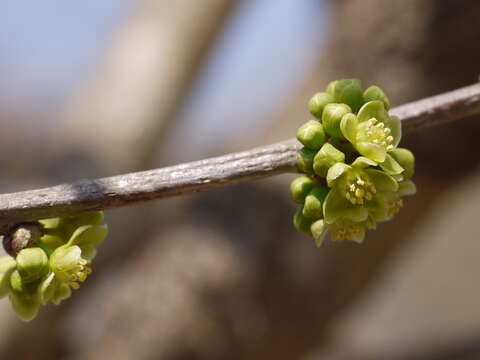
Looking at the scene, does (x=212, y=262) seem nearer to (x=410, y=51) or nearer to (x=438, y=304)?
(x=410, y=51)


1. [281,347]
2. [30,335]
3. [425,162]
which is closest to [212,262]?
[281,347]

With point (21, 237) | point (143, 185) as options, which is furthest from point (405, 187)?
point (21, 237)

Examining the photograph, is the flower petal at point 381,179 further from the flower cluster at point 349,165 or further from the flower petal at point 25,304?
the flower petal at point 25,304

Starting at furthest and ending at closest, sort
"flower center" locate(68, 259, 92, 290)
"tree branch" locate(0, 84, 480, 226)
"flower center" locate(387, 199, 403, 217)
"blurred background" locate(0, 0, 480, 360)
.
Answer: "blurred background" locate(0, 0, 480, 360)
"flower center" locate(387, 199, 403, 217)
"flower center" locate(68, 259, 92, 290)
"tree branch" locate(0, 84, 480, 226)

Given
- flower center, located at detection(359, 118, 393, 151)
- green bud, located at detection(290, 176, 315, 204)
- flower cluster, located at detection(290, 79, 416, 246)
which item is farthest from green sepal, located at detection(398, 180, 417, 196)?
green bud, located at detection(290, 176, 315, 204)

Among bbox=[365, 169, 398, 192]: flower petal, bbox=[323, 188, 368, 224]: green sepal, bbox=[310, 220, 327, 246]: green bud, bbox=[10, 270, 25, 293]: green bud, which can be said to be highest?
bbox=[365, 169, 398, 192]: flower petal

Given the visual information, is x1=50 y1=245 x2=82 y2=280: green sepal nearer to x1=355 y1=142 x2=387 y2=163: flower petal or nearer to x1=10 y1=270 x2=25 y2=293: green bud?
x1=10 y1=270 x2=25 y2=293: green bud

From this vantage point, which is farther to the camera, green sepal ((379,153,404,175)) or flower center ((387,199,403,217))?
flower center ((387,199,403,217))

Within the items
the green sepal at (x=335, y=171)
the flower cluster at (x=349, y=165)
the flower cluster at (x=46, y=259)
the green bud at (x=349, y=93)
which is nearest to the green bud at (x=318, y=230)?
the flower cluster at (x=349, y=165)

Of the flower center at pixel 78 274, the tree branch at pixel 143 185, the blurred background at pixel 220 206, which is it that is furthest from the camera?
the blurred background at pixel 220 206

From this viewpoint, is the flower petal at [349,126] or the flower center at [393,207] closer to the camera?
the flower petal at [349,126]
